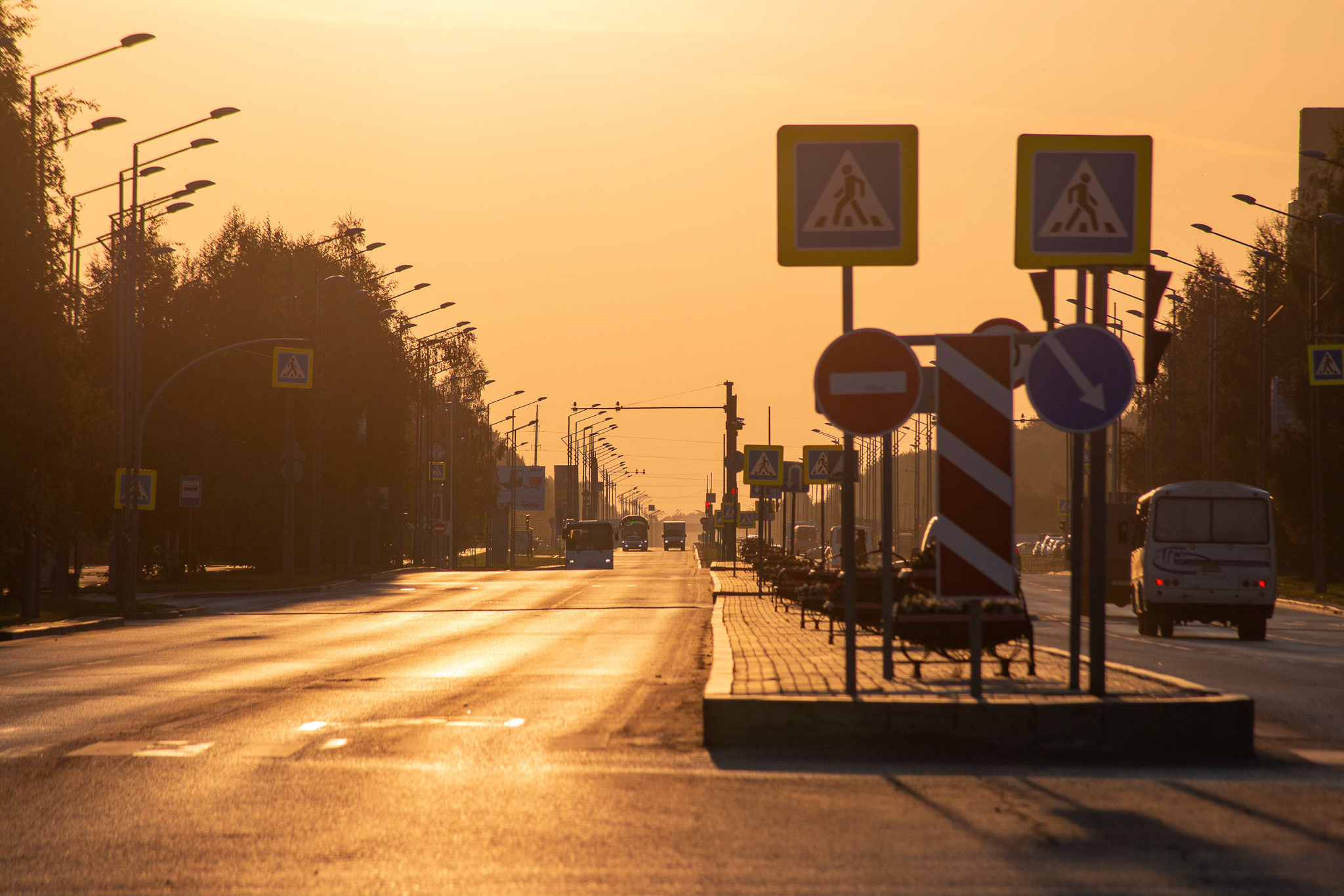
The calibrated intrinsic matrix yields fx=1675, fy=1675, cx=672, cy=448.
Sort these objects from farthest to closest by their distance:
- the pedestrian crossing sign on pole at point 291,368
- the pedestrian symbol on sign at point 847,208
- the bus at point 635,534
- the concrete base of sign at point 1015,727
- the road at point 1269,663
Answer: the bus at point 635,534 → the pedestrian crossing sign on pole at point 291,368 → the road at point 1269,663 → the pedestrian symbol on sign at point 847,208 → the concrete base of sign at point 1015,727

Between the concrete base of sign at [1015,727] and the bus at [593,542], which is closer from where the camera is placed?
the concrete base of sign at [1015,727]

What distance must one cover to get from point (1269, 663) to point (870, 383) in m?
10.3

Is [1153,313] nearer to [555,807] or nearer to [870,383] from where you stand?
[870,383]

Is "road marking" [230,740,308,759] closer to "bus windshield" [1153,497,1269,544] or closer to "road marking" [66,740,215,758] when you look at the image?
"road marking" [66,740,215,758]

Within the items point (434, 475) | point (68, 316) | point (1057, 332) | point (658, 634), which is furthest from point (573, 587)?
point (1057, 332)

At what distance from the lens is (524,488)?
118 m

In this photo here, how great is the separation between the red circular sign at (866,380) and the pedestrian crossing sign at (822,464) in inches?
700

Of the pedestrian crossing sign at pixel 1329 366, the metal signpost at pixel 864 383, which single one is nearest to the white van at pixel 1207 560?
the pedestrian crossing sign at pixel 1329 366

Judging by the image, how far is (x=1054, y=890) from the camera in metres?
6.34

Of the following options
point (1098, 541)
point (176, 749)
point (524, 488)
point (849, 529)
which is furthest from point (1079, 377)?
point (524, 488)

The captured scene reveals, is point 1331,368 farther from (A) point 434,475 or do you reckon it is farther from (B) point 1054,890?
(A) point 434,475

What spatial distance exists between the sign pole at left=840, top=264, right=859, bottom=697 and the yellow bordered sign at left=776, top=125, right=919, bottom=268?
0.81 ft

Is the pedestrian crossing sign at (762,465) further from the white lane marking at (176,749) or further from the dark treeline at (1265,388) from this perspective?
the white lane marking at (176,749)

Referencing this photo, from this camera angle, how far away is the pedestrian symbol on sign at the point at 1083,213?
1148 centimetres
